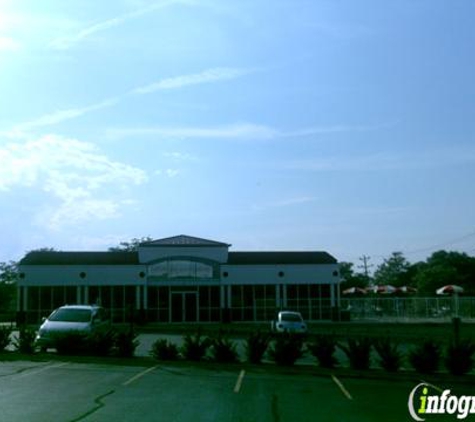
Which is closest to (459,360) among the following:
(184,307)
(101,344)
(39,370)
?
(39,370)

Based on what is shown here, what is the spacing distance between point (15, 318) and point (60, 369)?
44.3 meters

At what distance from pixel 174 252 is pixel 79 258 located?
327 inches

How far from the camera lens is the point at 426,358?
19.9 meters

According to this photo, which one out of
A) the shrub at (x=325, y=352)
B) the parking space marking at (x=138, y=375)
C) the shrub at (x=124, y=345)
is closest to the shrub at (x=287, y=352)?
the shrub at (x=325, y=352)

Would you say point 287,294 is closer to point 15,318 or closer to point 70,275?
point 70,275

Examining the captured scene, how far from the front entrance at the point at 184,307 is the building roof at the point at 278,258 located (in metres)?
4.66

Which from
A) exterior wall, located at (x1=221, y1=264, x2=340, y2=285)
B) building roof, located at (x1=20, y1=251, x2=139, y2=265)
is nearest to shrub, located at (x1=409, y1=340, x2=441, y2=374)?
exterior wall, located at (x1=221, y1=264, x2=340, y2=285)

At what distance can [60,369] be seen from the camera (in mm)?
19984

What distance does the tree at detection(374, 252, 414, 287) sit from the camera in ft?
437

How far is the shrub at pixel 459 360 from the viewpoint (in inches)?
772

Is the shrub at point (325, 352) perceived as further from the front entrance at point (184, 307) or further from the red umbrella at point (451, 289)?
the front entrance at point (184, 307)

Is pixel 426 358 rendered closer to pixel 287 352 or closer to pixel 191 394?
pixel 287 352

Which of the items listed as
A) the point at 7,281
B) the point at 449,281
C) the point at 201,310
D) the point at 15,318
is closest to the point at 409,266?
the point at 449,281

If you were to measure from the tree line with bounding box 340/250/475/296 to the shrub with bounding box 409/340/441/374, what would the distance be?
2618 inches
